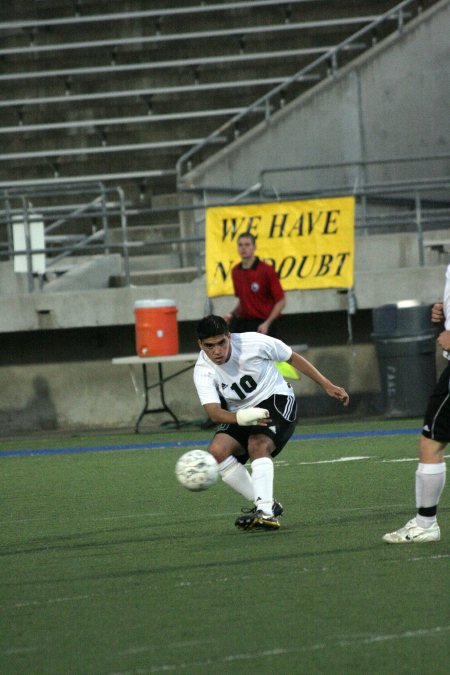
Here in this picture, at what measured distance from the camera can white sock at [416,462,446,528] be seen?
23.4 feet

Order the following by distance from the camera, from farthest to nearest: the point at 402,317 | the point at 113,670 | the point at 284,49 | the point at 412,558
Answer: the point at 284,49 → the point at 402,317 → the point at 412,558 → the point at 113,670

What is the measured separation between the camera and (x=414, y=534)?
23.8 feet

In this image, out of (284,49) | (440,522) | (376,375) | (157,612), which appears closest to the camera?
(157,612)

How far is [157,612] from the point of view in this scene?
5.80 m

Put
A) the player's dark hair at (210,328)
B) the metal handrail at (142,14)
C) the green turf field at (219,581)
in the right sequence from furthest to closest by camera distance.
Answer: the metal handrail at (142,14) → the player's dark hair at (210,328) → the green turf field at (219,581)

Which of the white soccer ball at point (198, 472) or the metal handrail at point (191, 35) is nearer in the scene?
the white soccer ball at point (198, 472)

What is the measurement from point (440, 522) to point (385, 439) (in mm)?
5918

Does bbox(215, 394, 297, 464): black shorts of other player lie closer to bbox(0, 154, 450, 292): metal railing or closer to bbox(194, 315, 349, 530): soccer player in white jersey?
bbox(194, 315, 349, 530): soccer player in white jersey

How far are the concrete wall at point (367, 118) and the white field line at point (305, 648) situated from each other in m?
15.6

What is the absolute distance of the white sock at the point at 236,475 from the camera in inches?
331

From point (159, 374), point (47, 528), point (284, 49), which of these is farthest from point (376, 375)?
point (47, 528)

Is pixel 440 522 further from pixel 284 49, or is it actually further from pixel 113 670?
pixel 284 49

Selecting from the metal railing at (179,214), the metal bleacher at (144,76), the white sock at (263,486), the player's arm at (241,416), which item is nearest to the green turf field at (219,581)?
the white sock at (263,486)

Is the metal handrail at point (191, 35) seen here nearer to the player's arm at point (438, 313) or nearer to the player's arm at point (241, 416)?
the player's arm at point (241, 416)
